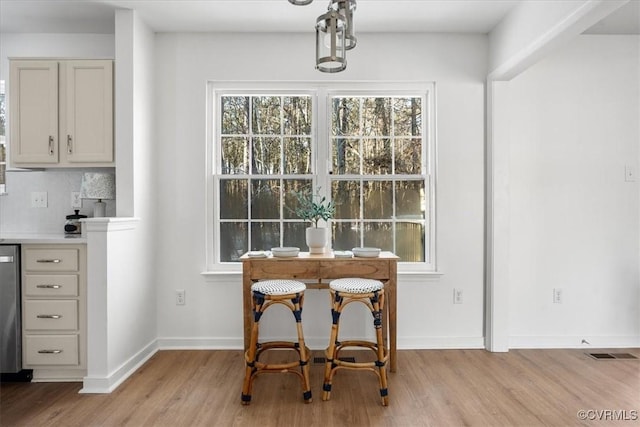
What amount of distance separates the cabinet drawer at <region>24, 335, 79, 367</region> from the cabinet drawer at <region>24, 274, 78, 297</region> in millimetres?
305

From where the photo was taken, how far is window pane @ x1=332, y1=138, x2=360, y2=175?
366cm

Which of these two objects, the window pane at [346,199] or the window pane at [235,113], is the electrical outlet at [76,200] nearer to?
the window pane at [235,113]

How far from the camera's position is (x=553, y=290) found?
3582 millimetres

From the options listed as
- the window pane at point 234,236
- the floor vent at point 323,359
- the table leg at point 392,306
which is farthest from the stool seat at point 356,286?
the window pane at point 234,236

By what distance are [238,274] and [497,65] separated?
279 centimetres

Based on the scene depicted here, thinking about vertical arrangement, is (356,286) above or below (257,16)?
below

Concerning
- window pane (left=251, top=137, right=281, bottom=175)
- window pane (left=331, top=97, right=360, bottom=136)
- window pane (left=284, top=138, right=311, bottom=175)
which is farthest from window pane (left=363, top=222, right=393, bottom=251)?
window pane (left=251, top=137, right=281, bottom=175)

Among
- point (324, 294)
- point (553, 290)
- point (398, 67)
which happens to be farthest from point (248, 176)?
point (553, 290)

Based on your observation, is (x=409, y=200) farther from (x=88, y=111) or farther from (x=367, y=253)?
(x=88, y=111)

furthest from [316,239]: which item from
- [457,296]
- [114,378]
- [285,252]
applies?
Answer: [114,378]

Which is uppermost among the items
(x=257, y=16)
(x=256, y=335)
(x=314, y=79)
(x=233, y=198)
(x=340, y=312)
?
(x=257, y=16)

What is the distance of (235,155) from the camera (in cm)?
367

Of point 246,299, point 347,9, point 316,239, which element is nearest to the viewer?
point 347,9

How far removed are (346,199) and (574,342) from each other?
236 centimetres
